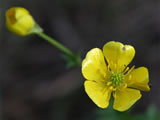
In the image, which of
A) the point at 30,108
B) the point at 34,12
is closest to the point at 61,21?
the point at 34,12

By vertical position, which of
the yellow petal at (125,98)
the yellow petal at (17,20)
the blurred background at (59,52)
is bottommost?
the yellow petal at (125,98)

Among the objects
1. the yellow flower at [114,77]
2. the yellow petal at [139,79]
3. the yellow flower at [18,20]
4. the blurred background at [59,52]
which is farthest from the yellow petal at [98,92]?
the blurred background at [59,52]

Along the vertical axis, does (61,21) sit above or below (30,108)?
above

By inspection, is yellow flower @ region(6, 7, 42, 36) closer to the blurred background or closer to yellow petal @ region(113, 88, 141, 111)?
yellow petal @ region(113, 88, 141, 111)

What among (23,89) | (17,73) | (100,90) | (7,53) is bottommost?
(100,90)

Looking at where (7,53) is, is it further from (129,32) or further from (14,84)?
(129,32)

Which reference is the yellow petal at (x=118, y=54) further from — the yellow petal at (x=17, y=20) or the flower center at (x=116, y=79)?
the yellow petal at (x=17, y=20)

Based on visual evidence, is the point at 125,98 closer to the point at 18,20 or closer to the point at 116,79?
the point at 116,79

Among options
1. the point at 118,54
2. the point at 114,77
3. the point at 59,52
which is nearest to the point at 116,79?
the point at 114,77
